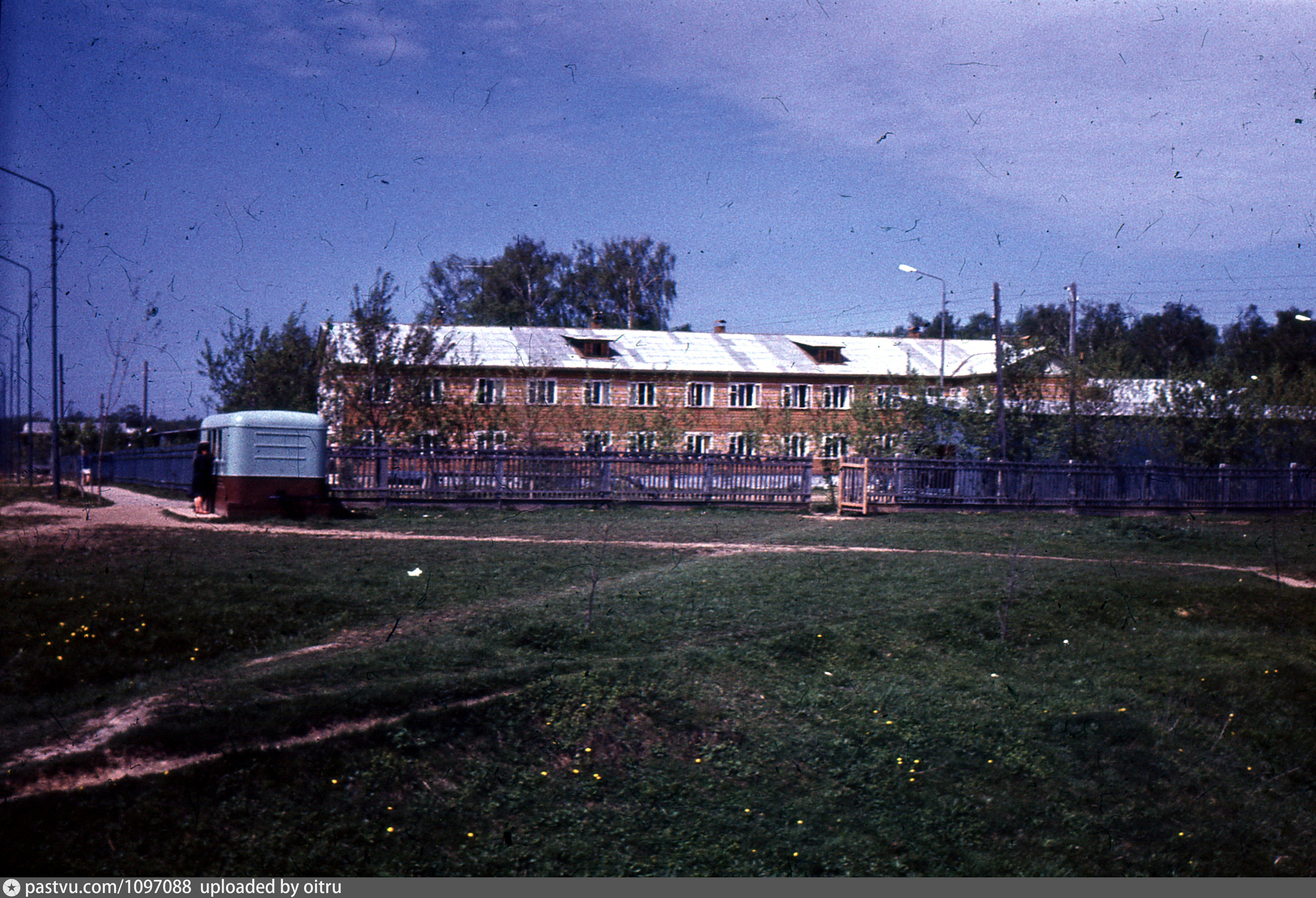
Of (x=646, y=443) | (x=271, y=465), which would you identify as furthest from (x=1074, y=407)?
(x=271, y=465)

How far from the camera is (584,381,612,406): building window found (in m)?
38.0

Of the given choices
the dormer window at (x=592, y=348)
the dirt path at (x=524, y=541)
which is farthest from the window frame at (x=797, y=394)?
the dirt path at (x=524, y=541)

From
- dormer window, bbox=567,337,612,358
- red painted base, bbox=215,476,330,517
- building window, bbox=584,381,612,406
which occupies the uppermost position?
dormer window, bbox=567,337,612,358

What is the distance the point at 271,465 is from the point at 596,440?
13.7 meters

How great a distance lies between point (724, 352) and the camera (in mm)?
51094

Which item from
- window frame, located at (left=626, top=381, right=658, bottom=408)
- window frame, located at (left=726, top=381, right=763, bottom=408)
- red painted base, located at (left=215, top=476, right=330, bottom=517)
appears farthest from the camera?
window frame, located at (left=726, top=381, right=763, bottom=408)

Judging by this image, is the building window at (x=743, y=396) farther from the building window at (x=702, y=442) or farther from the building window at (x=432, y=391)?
the building window at (x=432, y=391)

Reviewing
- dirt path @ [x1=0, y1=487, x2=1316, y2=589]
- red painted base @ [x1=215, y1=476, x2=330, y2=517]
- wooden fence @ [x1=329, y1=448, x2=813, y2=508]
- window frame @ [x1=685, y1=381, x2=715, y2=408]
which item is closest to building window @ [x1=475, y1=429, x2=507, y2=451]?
wooden fence @ [x1=329, y1=448, x2=813, y2=508]

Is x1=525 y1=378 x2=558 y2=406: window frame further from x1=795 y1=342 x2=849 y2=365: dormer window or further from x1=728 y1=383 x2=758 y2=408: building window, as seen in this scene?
x1=795 y1=342 x2=849 y2=365: dormer window

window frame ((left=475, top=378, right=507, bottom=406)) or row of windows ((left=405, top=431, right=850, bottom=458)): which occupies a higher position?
window frame ((left=475, top=378, right=507, bottom=406))

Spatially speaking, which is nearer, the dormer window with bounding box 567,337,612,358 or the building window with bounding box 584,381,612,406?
the building window with bounding box 584,381,612,406

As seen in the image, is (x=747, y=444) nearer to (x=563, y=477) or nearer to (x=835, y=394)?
(x=563, y=477)

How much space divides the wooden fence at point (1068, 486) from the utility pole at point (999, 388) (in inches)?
108

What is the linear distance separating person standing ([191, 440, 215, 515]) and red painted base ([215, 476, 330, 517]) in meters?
0.15
